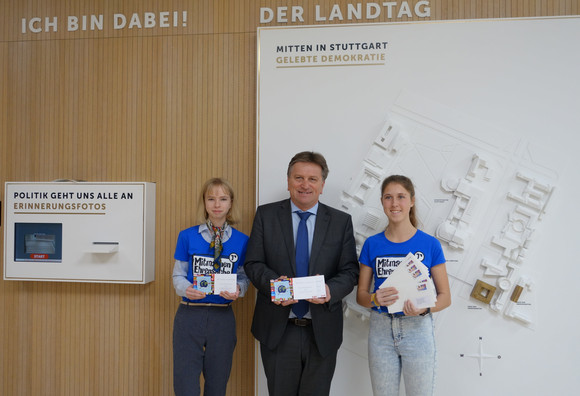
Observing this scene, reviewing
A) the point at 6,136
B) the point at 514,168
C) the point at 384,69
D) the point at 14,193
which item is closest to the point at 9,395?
the point at 14,193

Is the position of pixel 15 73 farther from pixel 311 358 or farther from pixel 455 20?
pixel 455 20

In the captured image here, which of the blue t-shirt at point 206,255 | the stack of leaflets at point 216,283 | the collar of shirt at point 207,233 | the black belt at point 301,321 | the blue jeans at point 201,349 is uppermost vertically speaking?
the collar of shirt at point 207,233

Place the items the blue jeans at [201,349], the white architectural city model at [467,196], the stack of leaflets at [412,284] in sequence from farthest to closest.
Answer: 1. the white architectural city model at [467,196]
2. the blue jeans at [201,349]
3. the stack of leaflets at [412,284]

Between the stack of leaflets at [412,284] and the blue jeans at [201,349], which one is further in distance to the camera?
the blue jeans at [201,349]

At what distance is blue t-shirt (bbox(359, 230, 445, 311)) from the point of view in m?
2.68

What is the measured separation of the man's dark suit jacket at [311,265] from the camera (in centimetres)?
267

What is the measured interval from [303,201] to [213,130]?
1.12 metres

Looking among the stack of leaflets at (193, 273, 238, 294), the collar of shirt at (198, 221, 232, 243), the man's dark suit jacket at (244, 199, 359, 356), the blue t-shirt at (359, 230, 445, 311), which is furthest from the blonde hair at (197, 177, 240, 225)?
the blue t-shirt at (359, 230, 445, 311)

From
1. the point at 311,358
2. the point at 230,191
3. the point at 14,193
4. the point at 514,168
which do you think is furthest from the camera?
Result: the point at 14,193

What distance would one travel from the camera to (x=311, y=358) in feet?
8.82

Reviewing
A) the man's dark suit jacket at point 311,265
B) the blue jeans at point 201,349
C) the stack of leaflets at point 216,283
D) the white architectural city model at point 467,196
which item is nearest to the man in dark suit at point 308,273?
the man's dark suit jacket at point 311,265

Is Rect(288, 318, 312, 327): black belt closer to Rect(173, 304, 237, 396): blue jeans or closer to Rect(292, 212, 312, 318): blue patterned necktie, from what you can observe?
Rect(292, 212, 312, 318): blue patterned necktie

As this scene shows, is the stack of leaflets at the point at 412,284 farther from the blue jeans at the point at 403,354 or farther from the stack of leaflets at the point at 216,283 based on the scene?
the stack of leaflets at the point at 216,283

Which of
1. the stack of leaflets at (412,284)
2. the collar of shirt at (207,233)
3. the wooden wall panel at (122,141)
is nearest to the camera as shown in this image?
the stack of leaflets at (412,284)
